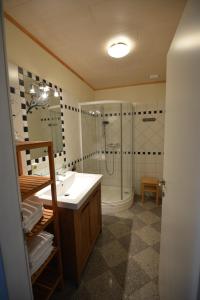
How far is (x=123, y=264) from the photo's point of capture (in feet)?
5.15

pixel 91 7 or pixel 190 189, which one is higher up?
pixel 91 7

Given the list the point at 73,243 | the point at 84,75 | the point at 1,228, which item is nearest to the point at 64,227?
the point at 73,243

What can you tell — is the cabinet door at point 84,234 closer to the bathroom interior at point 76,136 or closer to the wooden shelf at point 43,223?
the bathroom interior at point 76,136

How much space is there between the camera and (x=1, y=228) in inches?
21.5

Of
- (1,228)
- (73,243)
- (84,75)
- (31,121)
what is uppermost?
(84,75)

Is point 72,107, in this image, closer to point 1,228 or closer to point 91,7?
point 91,7

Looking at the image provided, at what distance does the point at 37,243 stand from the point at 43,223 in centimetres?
14

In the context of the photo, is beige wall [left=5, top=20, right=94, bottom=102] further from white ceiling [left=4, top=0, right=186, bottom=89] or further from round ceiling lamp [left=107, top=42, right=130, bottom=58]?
round ceiling lamp [left=107, top=42, right=130, bottom=58]

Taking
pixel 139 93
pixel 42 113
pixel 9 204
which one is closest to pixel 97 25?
pixel 42 113

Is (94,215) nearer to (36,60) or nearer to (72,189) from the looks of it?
(72,189)

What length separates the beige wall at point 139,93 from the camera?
2.96m

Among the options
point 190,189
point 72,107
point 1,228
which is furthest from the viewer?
point 72,107

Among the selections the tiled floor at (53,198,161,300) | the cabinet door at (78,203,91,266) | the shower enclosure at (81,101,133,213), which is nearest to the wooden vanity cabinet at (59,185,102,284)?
the cabinet door at (78,203,91,266)

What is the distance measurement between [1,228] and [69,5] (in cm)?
155
